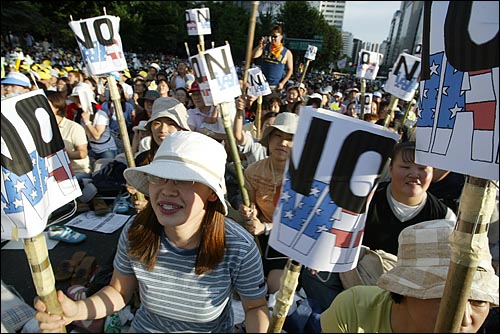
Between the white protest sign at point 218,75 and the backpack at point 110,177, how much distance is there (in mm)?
2412

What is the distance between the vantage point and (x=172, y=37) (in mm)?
41844

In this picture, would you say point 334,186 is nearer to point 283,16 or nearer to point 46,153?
point 46,153

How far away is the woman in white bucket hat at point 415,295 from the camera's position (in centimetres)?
122

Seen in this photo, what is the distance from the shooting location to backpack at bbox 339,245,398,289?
2053 millimetres

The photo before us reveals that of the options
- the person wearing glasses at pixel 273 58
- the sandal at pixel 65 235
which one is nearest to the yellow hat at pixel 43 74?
the person wearing glasses at pixel 273 58

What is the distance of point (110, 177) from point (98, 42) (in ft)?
7.60

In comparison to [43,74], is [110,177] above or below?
below

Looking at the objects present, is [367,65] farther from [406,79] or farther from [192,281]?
[192,281]

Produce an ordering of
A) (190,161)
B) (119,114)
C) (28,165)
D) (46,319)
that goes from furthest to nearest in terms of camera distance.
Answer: (119,114)
(190,161)
(46,319)
(28,165)

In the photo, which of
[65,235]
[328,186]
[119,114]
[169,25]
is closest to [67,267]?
[65,235]

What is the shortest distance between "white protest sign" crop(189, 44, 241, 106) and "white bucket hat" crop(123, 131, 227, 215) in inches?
41.8

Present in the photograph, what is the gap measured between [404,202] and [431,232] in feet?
3.28

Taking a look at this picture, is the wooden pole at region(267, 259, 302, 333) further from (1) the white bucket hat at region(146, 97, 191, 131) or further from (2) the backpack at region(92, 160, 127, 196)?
(2) the backpack at region(92, 160, 127, 196)

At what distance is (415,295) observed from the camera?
1.26 meters
